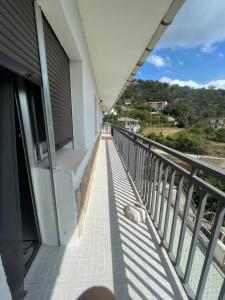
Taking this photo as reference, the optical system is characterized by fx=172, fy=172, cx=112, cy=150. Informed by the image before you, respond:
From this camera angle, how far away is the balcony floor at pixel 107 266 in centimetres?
127

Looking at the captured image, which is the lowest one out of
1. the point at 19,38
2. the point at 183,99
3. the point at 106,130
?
the point at 106,130

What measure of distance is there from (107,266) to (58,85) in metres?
1.74

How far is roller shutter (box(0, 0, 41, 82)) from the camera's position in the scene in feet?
2.66

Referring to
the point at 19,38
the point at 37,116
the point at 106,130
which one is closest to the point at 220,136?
the point at 106,130

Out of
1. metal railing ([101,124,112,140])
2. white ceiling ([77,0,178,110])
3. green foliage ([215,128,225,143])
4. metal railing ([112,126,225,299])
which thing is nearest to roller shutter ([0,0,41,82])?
white ceiling ([77,0,178,110])

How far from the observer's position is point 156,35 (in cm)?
218

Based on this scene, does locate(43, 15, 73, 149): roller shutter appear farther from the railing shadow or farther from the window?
the railing shadow

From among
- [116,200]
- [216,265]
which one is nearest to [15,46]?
[116,200]

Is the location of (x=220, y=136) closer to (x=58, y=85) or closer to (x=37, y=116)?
(x=58, y=85)

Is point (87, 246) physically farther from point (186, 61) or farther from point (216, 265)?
point (186, 61)

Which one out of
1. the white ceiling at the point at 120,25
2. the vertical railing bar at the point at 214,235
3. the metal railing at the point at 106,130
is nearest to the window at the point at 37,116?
the white ceiling at the point at 120,25

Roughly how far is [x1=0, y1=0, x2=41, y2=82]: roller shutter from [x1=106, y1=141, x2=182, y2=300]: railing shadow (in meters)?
1.62

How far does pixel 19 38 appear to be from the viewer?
3.13ft

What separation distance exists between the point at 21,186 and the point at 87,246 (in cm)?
84
